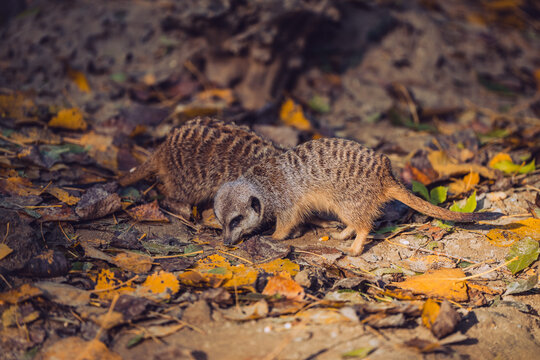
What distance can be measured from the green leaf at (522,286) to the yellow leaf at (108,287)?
2462 mm

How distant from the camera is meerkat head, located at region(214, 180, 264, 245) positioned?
351 cm

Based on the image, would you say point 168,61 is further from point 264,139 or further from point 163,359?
point 163,359

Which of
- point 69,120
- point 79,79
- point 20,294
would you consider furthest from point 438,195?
point 79,79

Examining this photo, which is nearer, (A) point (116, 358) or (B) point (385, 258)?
(A) point (116, 358)

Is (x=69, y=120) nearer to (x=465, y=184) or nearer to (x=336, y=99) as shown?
(x=336, y=99)

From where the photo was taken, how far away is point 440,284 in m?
3.05

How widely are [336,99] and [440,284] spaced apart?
3778 mm

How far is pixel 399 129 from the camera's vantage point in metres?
5.70

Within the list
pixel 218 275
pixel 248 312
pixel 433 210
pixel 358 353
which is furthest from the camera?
pixel 433 210

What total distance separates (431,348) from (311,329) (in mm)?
639

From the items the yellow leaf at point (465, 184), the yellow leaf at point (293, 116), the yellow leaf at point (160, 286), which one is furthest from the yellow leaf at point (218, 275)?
the yellow leaf at point (293, 116)

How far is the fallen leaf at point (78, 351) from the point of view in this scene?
2318mm

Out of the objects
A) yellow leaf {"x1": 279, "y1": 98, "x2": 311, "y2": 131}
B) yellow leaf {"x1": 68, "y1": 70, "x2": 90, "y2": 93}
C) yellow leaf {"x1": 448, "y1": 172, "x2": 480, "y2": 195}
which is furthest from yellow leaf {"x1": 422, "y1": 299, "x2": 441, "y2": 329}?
yellow leaf {"x1": 68, "y1": 70, "x2": 90, "y2": 93}

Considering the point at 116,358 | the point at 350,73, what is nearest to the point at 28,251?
the point at 116,358
